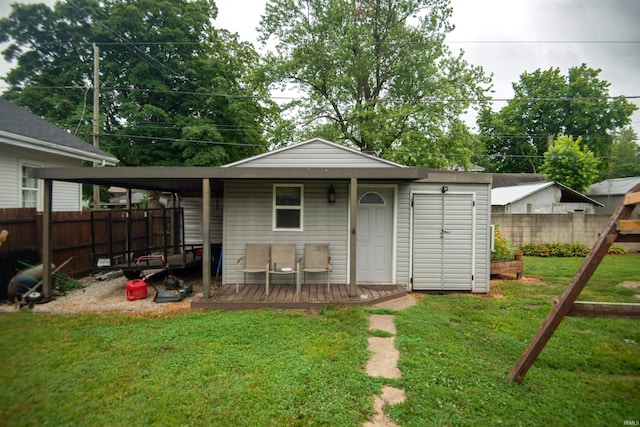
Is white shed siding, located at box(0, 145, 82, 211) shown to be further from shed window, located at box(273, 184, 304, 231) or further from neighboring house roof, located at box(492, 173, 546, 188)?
neighboring house roof, located at box(492, 173, 546, 188)

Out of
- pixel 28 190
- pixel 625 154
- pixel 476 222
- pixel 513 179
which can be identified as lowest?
pixel 476 222

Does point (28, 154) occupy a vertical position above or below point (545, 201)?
above

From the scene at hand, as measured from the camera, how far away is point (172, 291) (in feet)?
17.4

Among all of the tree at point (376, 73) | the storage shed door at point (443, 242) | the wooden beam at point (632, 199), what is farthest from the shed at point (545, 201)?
the wooden beam at point (632, 199)

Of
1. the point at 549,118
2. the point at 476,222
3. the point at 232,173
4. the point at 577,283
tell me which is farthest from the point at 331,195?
the point at 549,118

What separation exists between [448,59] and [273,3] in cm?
910

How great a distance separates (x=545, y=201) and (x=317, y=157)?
14.2 metres

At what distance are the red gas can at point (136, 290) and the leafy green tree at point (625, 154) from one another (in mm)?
37305

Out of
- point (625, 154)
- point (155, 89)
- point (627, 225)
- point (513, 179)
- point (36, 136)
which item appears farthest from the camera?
point (625, 154)

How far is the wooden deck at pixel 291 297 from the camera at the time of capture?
15.4 ft

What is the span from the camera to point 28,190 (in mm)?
6887

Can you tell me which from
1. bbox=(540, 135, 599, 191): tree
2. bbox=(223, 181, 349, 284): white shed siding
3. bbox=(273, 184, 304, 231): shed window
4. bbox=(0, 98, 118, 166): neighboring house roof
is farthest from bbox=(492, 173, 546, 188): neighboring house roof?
bbox=(0, 98, 118, 166): neighboring house roof

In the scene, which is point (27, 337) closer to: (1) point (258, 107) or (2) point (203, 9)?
(1) point (258, 107)

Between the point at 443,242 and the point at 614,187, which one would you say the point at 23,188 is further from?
the point at 614,187
